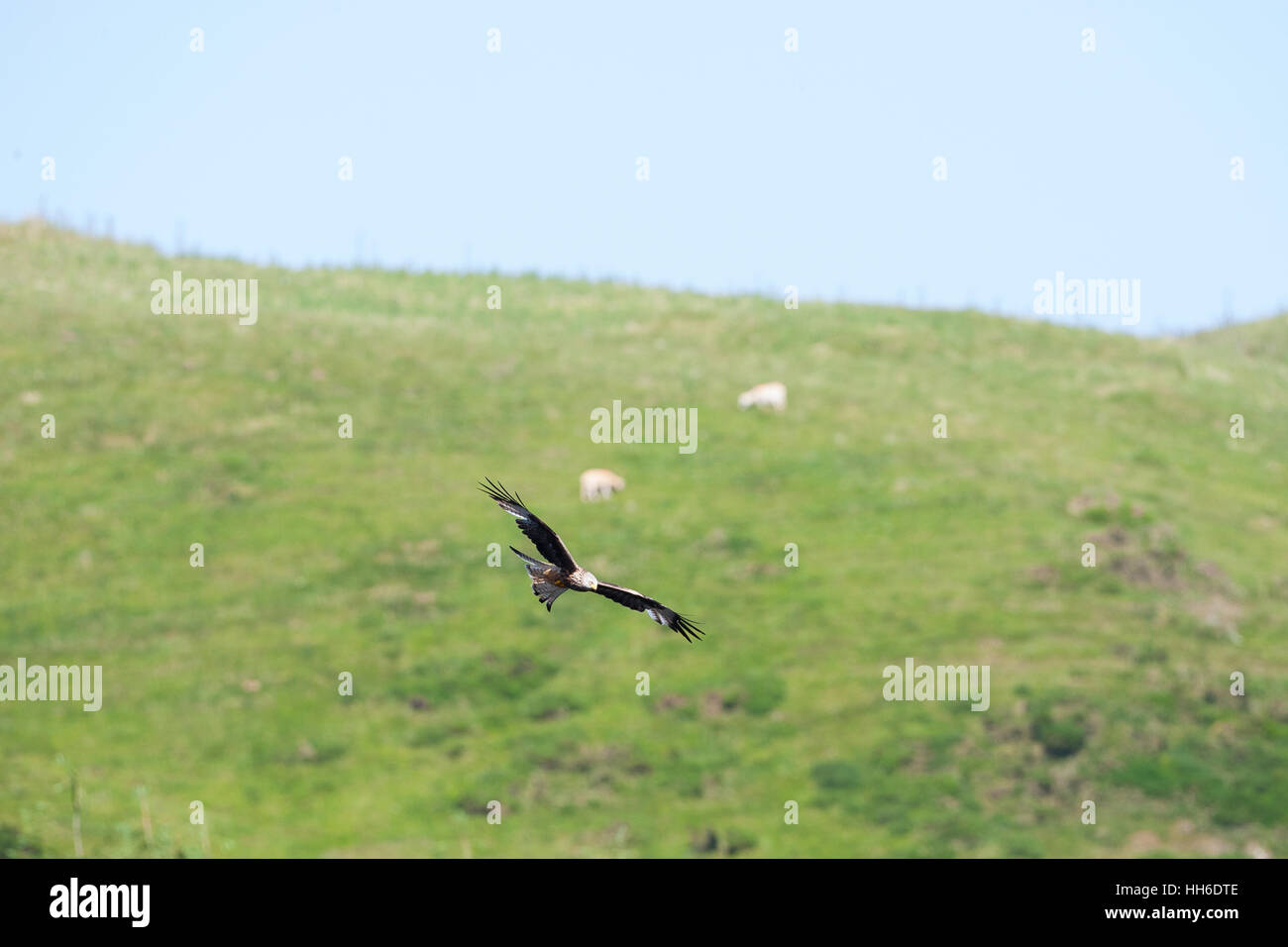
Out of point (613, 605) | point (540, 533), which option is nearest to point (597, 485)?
point (613, 605)

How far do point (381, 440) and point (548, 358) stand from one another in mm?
12349

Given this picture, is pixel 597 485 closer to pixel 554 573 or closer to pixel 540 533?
pixel 540 533

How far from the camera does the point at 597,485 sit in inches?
2157

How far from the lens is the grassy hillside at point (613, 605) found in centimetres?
3897

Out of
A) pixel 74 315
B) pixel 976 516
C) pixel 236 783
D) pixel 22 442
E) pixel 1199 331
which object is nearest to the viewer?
pixel 236 783

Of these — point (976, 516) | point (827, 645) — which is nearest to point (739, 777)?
point (827, 645)

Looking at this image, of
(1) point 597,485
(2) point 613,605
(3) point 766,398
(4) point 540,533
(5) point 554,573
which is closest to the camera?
(5) point 554,573

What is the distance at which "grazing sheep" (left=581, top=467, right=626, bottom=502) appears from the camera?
179 feet

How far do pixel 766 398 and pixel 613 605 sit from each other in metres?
17.0

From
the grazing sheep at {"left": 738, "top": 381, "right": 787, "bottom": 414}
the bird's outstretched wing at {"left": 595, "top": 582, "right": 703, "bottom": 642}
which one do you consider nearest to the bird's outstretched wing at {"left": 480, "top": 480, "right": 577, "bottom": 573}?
the bird's outstretched wing at {"left": 595, "top": 582, "right": 703, "bottom": 642}

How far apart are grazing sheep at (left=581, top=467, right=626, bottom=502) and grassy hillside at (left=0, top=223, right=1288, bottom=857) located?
0.72 metres

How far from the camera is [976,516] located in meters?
53.7

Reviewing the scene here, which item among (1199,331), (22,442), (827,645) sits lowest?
(827,645)
